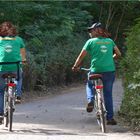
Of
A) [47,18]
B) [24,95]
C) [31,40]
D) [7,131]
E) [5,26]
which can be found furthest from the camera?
[47,18]

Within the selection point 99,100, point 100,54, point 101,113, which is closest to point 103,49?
point 100,54

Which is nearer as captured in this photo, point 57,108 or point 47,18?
point 57,108

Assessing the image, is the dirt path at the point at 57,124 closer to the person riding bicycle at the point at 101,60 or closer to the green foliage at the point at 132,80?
the green foliage at the point at 132,80

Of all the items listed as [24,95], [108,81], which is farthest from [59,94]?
[108,81]

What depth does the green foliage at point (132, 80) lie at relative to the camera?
9.12 metres

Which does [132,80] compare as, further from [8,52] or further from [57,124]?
[8,52]

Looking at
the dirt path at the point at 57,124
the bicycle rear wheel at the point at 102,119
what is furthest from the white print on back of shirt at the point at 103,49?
the dirt path at the point at 57,124

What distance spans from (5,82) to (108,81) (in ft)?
6.13

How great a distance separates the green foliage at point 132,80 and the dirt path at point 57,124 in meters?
0.32

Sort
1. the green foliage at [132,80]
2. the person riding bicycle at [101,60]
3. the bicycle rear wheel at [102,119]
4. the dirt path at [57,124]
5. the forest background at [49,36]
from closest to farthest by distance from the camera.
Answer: the dirt path at [57,124]
the bicycle rear wheel at [102,119]
the green foliage at [132,80]
the person riding bicycle at [101,60]
the forest background at [49,36]

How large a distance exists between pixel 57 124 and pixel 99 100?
3.73ft

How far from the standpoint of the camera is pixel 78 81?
21609 mm

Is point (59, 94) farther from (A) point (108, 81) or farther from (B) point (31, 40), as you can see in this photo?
(A) point (108, 81)

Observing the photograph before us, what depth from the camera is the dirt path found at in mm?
8500
